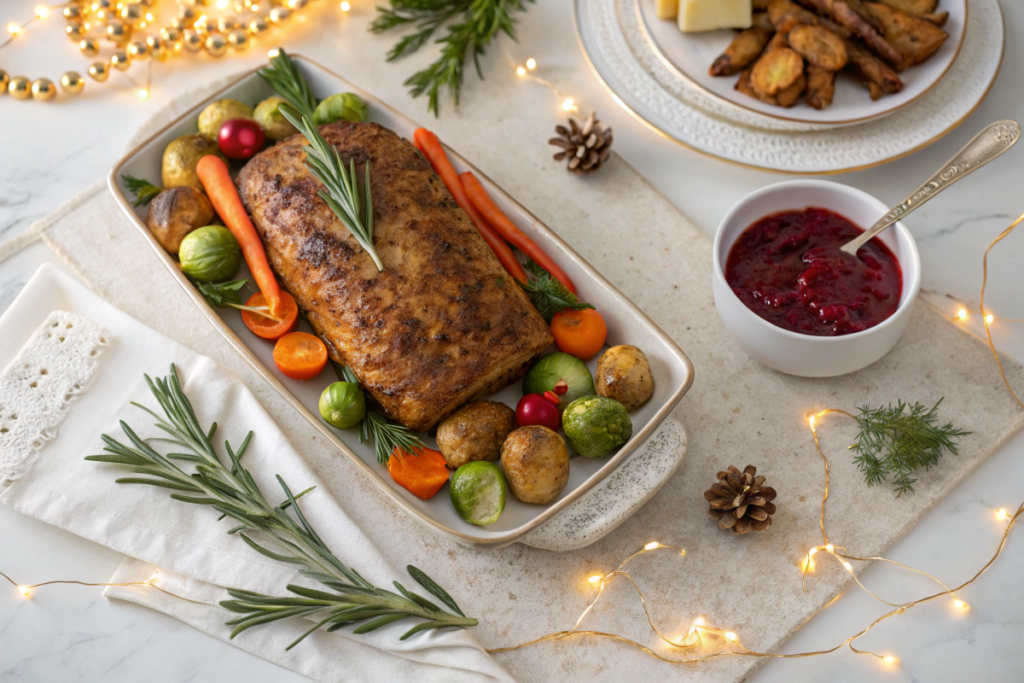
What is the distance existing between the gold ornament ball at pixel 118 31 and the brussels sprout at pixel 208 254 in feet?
4.29

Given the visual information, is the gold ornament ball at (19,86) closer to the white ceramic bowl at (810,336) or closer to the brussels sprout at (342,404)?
the brussels sprout at (342,404)

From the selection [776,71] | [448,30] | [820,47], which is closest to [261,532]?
[448,30]

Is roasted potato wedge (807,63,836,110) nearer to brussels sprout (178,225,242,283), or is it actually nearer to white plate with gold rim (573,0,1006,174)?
white plate with gold rim (573,0,1006,174)

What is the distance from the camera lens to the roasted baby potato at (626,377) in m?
2.32

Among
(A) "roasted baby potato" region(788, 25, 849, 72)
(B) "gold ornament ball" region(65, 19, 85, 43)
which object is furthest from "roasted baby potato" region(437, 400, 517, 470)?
(B) "gold ornament ball" region(65, 19, 85, 43)

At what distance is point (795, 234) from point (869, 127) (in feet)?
2.55

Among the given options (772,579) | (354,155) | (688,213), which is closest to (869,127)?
(688,213)

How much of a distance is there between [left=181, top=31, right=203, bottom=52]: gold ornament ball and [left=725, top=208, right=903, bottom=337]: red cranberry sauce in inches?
97.7

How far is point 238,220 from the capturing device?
105 inches

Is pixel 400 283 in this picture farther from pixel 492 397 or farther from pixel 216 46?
pixel 216 46

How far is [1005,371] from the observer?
8.48ft

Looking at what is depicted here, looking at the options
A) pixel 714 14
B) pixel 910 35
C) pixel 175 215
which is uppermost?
pixel 175 215

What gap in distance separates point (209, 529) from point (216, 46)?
216 centimetres

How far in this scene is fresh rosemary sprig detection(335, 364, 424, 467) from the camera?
2346 millimetres
